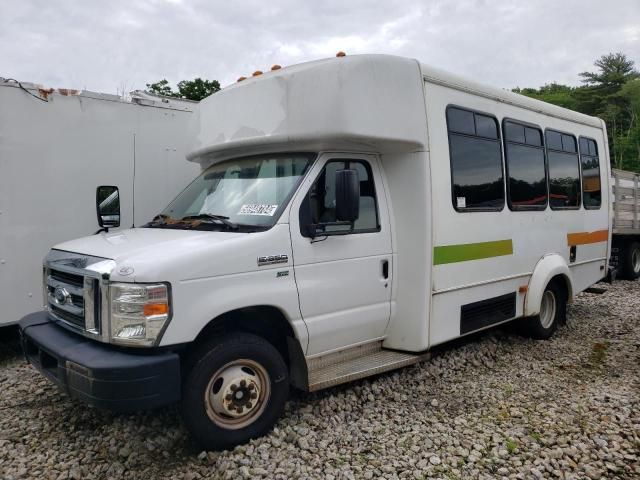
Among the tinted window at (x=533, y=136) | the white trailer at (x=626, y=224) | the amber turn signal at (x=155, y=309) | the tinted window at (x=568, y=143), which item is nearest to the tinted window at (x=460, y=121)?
the tinted window at (x=533, y=136)

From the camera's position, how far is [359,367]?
4.62 metres

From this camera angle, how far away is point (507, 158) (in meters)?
6.00

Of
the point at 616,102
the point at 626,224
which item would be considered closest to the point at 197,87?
the point at 626,224

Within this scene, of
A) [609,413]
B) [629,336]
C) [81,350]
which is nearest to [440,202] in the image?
[609,413]

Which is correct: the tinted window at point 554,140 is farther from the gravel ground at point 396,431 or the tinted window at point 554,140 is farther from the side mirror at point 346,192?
the side mirror at point 346,192

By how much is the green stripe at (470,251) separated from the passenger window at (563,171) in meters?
1.43

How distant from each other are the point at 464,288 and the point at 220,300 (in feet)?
9.13

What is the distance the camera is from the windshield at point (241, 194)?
4.15 meters

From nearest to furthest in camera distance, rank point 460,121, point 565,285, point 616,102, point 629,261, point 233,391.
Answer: point 233,391, point 460,121, point 565,285, point 629,261, point 616,102

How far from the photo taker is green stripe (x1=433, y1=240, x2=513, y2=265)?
500 cm

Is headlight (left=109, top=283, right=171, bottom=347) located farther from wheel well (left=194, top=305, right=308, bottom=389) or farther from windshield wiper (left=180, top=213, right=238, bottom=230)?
windshield wiper (left=180, top=213, right=238, bottom=230)

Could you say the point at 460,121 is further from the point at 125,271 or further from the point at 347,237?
the point at 125,271

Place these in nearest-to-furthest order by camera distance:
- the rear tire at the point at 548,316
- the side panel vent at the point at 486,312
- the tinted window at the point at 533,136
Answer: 1. the side panel vent at the point at 486,312
2. the tinted window at the point at 533,136
3. the rear tire at the point at 548,316

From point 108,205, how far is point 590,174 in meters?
6.81
